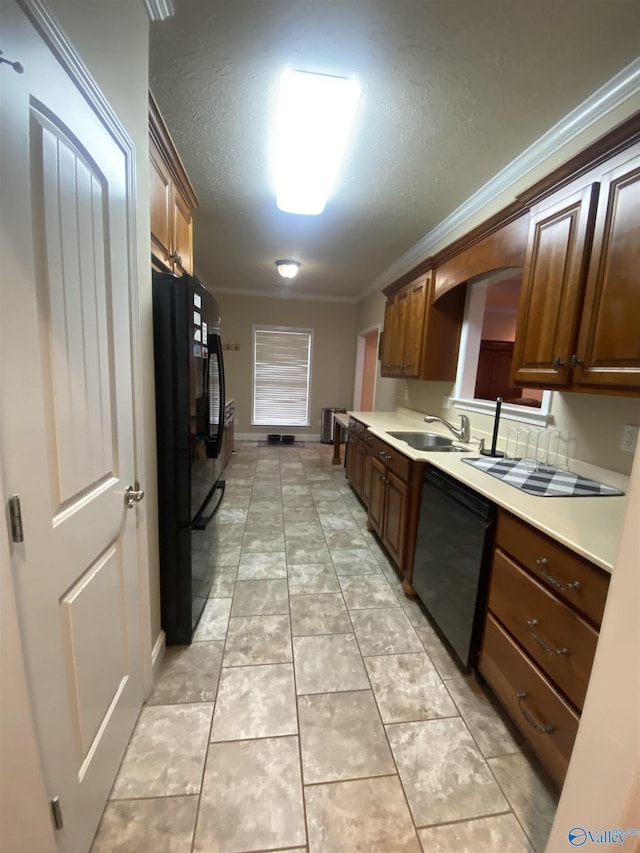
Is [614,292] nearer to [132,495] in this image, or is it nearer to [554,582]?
[554,582]

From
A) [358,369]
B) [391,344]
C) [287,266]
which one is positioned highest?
[287,266]

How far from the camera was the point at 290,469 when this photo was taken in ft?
15.6

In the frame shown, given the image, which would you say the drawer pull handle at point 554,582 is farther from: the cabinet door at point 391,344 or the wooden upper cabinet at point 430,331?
the cabinet door at point 391,344

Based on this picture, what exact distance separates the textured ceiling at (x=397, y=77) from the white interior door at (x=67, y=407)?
91 centimetres

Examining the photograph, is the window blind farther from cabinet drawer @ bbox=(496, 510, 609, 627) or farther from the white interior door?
cabinet drawer @ bbox=(496, 510, 609, 627)

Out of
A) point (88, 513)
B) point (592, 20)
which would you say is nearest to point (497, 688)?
point (88, 513)

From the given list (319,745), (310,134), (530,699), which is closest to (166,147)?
(310,134)

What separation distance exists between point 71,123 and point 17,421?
72cm

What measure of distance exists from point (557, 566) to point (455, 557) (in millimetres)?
595

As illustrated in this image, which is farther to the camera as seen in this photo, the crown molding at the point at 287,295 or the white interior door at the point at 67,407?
the crown molding at the point at 287,295

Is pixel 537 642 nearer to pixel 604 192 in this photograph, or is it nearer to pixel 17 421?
pixel 17 421

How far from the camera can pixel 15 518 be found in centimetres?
66

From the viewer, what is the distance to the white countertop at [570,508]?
3.41 feet

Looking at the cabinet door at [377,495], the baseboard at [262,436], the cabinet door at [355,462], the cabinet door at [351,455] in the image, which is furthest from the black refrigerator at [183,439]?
the baseboard at [262,436]
